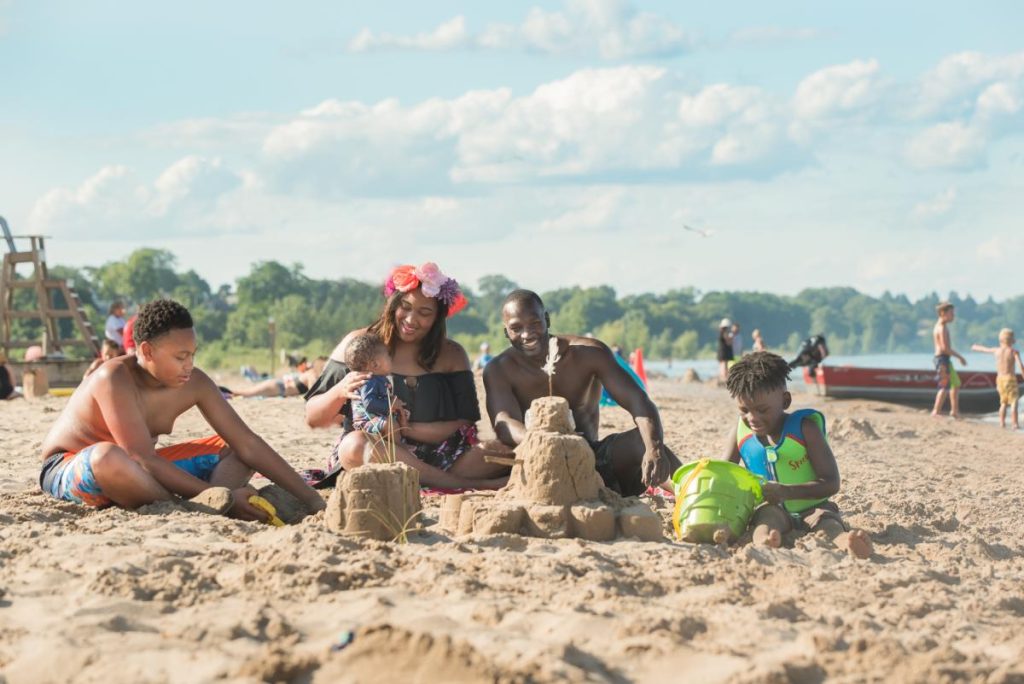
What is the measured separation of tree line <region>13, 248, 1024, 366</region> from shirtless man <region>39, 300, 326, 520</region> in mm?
36220

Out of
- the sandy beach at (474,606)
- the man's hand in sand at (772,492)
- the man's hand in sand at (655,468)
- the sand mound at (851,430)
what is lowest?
the sand mound at (851,430)

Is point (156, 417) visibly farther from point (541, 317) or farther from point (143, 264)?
point (143, 264)

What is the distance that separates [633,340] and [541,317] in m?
78.4

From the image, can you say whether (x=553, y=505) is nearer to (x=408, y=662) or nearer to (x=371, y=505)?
(x=371, y=505)

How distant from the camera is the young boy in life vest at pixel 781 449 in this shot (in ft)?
17.2

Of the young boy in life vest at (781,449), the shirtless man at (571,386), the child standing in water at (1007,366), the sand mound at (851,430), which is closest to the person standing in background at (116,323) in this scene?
the sand mound at (851,430)

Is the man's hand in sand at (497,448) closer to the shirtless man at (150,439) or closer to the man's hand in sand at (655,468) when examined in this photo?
the man's hand in sand at (655,468)

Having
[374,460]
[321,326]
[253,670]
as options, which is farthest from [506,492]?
[321,326]

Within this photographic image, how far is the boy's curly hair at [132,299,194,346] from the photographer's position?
5273 millimetres

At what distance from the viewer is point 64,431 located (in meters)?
5.66

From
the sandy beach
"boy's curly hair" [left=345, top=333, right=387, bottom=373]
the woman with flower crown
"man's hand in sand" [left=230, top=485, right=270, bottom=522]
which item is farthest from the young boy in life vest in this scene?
Result: "man's hand in sand" [left=230, top=485, right=270, bottom=522]

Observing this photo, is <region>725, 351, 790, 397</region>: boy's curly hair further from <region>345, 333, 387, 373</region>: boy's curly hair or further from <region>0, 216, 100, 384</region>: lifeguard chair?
<region>0, 216, 100, 384</region>: lifeguard chair

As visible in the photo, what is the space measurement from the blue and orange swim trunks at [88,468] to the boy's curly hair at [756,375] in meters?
2.54

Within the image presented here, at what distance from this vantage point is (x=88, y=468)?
5.29 metres
